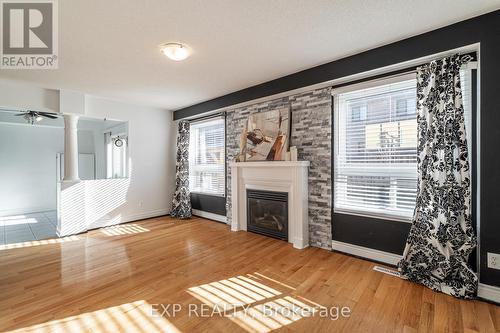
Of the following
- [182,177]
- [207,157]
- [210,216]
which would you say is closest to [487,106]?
[207,157]

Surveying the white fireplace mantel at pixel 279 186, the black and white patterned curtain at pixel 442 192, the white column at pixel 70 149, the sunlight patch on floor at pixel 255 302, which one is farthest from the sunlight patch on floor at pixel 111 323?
the white column at pixel 70 149

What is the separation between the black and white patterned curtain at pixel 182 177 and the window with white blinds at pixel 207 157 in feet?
0.59

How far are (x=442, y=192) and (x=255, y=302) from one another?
2099 millimetres

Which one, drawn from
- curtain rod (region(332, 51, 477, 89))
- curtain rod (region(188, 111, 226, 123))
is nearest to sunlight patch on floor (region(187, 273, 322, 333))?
curtain rod (region(332, 51, 477, 89))

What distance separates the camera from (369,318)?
1852mm

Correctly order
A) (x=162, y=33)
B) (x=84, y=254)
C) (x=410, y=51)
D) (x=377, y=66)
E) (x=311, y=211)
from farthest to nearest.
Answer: (x=311, y=211) < (x=84, y=254) < (x=377, y=66) < (x=410, y=51) < (x=162, y=33)

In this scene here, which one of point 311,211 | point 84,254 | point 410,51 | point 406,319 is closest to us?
point 406,319

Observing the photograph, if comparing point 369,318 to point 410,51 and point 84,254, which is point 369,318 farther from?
point 84,254

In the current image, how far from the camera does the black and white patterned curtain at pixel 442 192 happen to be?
216cm

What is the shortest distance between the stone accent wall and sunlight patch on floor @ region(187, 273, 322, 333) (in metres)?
1.26

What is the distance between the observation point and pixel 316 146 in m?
3.43

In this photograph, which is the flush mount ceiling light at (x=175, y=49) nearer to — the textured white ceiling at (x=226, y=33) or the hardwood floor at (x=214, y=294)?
the textured white ceiling at (x=226, y=33)

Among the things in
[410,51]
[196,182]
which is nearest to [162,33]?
[410,51]

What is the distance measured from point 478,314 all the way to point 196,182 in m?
4.92
